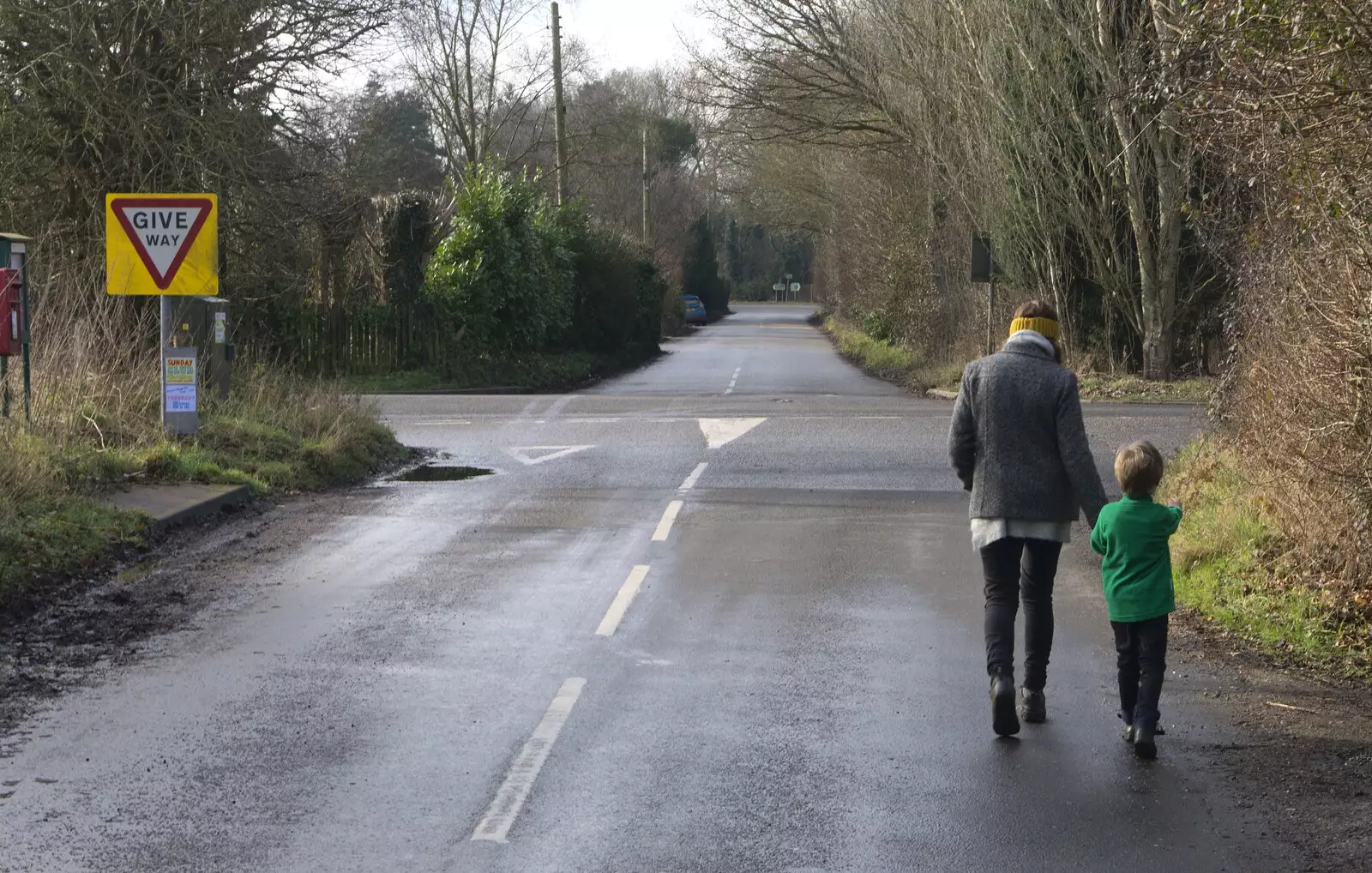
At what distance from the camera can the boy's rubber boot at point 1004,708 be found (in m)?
6.55

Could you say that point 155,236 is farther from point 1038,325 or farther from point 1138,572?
point 1138,572

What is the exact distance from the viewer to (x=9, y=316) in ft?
43.6

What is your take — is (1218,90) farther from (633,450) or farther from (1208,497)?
(633,450)

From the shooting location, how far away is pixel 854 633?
864 cm

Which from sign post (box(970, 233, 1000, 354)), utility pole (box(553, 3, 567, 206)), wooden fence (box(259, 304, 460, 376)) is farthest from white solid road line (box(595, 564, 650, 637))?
utility pole (box(553, 3, 567, 206))

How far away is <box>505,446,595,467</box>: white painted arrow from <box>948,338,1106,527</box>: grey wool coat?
1026 cm

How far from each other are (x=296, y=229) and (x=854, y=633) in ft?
A: 53.8

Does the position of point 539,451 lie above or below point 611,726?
above

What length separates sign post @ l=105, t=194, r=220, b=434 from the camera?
570 inches

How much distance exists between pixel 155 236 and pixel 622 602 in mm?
7334

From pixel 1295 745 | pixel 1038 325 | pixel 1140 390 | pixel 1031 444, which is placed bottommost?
pixel 1295 745

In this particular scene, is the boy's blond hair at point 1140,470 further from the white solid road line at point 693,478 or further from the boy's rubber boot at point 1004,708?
the white solid road line at point 693,478

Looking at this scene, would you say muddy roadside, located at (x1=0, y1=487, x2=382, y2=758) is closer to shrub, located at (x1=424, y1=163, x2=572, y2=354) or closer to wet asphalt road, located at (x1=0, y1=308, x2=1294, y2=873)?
wet asphalt road, located at (x1=0, y1=308, x2=1294, y2=873)

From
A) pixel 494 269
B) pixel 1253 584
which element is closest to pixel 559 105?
pixel 494 269
